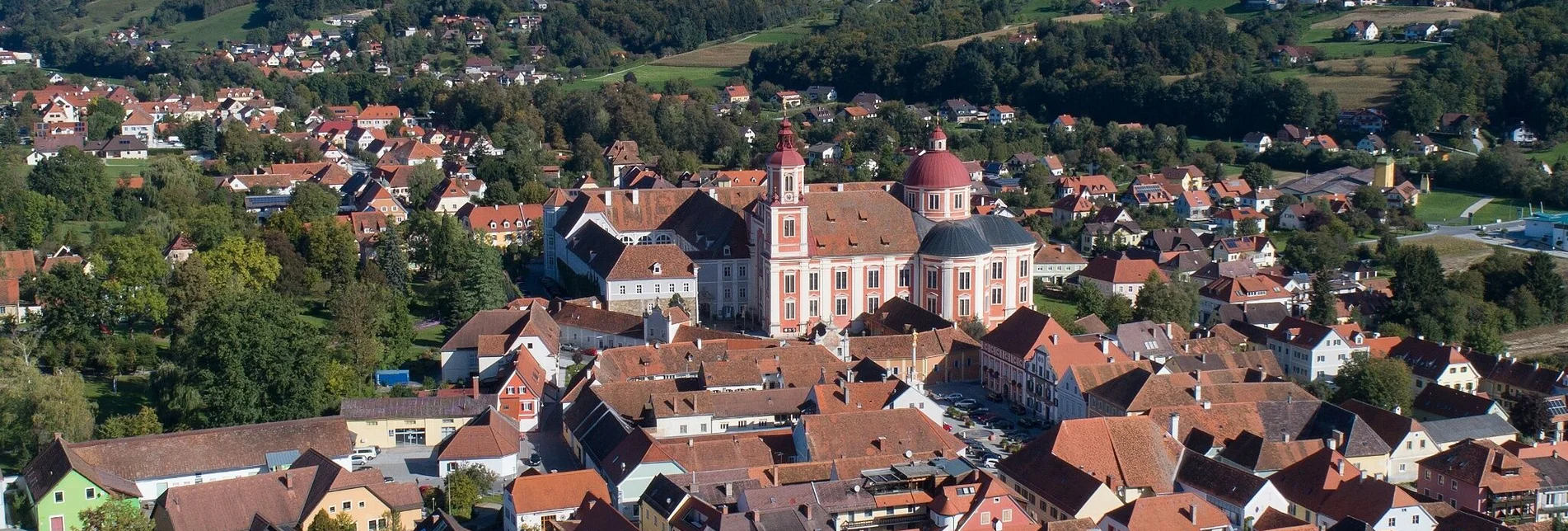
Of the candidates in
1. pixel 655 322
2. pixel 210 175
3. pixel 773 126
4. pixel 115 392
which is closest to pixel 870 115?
pixel 773 126

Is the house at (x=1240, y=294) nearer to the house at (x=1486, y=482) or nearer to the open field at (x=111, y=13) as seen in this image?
the house at (x=1486, y=482)

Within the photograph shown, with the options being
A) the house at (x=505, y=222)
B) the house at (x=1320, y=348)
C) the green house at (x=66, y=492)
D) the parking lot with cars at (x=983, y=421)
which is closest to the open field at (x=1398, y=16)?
the house at (x=1320, y=348)

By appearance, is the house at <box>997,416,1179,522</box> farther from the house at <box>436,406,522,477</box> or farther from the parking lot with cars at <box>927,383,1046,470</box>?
the house at <box>436,406,522,477</box>

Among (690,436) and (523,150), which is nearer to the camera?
(690,436)

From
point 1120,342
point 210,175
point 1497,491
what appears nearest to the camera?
point 1497,491

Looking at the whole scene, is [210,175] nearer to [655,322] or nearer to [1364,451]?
[655,322]
